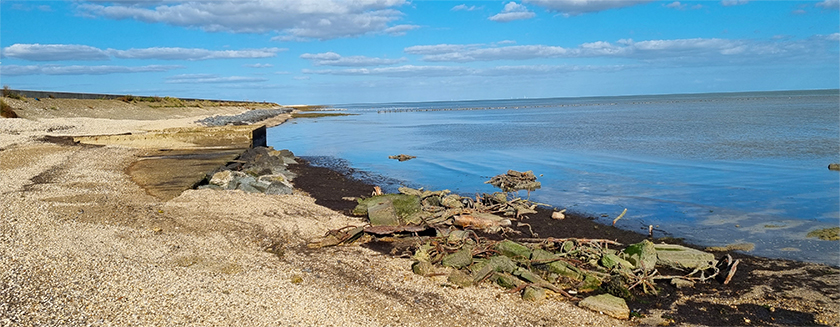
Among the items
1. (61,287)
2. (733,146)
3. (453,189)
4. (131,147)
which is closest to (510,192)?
(453,189)

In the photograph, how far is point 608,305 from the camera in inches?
230

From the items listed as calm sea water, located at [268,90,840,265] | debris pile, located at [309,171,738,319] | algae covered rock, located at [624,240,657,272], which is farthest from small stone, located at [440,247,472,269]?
calm sea water, located at [268,90,840,265]

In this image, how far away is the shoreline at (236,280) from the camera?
5082mm

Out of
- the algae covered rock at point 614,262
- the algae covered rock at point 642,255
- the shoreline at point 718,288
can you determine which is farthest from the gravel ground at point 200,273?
the algae covered rock at point 642,255

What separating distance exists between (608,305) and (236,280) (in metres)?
4.23

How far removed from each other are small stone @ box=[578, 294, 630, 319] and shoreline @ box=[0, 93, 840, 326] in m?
0.12

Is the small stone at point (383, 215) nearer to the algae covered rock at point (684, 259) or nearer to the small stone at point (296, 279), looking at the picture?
the small stone at point (296, 279)

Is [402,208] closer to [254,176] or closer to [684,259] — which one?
[684,259]

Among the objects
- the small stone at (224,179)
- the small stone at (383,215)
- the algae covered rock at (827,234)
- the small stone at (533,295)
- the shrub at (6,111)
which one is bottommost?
the algae covered rock at (827,234)

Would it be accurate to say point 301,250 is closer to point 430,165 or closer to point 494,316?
point 494,316

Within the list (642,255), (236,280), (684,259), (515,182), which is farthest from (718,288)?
(515,182)

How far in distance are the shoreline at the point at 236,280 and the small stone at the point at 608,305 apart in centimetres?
12

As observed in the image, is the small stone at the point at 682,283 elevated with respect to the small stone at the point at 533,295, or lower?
lower

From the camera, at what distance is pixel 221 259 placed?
269 inches
